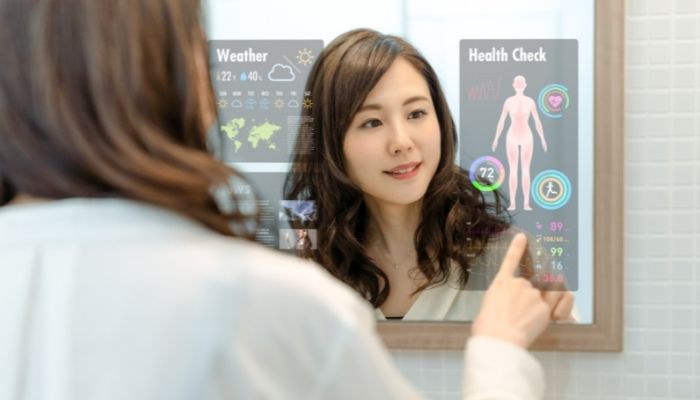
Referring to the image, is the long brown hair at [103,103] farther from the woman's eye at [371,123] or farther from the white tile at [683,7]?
the white tile at [683,7]

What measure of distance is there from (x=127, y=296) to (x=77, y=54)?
0.21m

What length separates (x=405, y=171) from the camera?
1.63 meters

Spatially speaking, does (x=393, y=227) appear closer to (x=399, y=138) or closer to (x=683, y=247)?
(x=399, y=138)

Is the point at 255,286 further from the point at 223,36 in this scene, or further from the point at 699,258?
the point at 699,258

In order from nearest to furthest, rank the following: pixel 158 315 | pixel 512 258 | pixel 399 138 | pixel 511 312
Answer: pixel 158 315, pixel 511 312, pixel 512 258, pixel 399 138

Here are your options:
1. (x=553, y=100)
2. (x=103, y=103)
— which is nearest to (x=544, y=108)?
(x=553, y=100)

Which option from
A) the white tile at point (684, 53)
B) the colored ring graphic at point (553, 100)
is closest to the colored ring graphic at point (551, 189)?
the colored ring graphic at point (553, 100)

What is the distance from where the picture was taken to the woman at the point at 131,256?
2.20ft

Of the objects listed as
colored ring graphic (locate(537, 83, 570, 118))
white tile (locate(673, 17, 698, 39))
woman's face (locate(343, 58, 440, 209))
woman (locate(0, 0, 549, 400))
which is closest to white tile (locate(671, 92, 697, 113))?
white tile (locate(673, 17, 698, 39))

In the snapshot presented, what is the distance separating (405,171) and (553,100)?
0.33 m

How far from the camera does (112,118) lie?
0.68 m

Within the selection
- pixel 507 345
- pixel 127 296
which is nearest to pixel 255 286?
pixel 127 296
